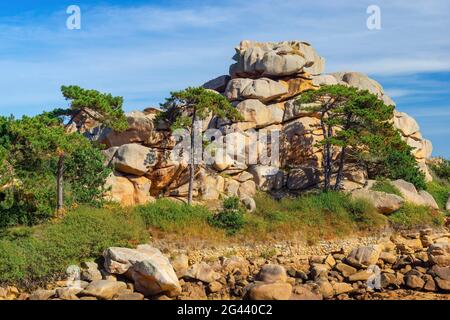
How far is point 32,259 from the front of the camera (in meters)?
20.8

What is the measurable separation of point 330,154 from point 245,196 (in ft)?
19.5

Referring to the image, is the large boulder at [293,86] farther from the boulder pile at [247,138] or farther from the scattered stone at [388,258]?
the scattered stone at [388,258]

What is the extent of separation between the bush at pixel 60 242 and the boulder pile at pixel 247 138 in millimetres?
4421

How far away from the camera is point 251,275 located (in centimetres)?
2189

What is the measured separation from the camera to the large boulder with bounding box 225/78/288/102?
3531 centimetres

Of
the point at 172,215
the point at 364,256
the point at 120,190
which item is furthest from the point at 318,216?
the point at 120,190

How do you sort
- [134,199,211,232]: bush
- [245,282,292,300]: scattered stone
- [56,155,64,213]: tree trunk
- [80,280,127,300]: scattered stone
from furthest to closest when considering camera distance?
[134,199,211,232]: bush
[56,155,64,213]: tree trunk
[80,280,127,300]: scattered stone
[245,282,292,300]: scattered stone

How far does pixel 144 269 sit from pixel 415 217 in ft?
49.3

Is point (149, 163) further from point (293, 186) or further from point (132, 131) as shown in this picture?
Answer: point (293, 186)

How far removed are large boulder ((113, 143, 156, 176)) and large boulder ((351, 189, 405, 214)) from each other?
1112cm

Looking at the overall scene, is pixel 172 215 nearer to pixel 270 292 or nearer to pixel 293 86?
pixel 270 292

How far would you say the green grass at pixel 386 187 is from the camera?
29312mm

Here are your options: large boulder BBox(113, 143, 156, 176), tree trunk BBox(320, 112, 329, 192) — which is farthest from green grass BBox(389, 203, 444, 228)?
large boulder BBox(113, 143, 156, 176)

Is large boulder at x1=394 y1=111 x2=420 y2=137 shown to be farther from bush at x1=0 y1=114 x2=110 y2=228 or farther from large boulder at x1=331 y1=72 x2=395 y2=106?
bush at x1=0 y1=114 x2=110 y2=228
